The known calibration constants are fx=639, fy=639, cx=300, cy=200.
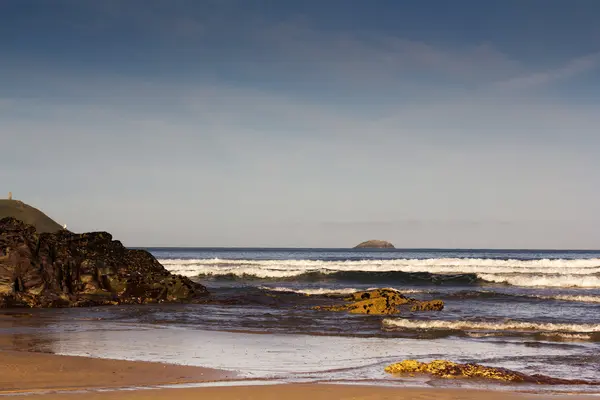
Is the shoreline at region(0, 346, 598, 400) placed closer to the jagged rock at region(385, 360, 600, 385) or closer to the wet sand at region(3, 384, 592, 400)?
the wet sand at region(3, 384, 592, 400)

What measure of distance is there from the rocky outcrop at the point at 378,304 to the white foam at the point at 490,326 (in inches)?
101

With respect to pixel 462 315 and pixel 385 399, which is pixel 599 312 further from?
pixel 385 399

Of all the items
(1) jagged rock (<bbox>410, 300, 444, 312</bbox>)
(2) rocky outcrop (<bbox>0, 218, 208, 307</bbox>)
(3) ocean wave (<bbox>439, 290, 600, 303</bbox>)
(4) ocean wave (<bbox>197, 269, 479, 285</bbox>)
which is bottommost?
(4) ocean wave (<bbox>197, 269, 479, 285</bbox>)

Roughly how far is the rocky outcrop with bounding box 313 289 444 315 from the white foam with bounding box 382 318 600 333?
2.58m

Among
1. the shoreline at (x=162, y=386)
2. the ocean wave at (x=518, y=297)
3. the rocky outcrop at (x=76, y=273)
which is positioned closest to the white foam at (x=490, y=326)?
the shoreline at (x=162, y=386)

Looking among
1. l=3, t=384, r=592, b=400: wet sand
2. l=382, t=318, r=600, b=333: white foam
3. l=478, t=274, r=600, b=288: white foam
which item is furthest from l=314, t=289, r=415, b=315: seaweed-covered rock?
l=478, t=274, r=600, b=288: white foam

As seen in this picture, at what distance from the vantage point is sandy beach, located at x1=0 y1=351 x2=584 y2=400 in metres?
7.47

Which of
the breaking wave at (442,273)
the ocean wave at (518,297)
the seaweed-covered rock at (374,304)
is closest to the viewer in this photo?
the seaweed-covered rock at (374,304)

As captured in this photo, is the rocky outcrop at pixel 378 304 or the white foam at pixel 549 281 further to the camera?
the white foam at pixel 549 281

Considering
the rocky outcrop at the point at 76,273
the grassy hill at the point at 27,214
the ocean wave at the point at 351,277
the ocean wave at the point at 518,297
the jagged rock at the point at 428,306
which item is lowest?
the ocean wave at the point at 351,277

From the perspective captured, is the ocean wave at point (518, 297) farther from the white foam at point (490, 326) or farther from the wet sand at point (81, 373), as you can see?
the wet sand at point (81, 373)

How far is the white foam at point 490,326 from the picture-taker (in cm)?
1557

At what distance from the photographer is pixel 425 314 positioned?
1877 cm

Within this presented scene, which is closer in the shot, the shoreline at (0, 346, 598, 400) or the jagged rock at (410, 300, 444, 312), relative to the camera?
the shoreline at (0, 346, 598, 400)
